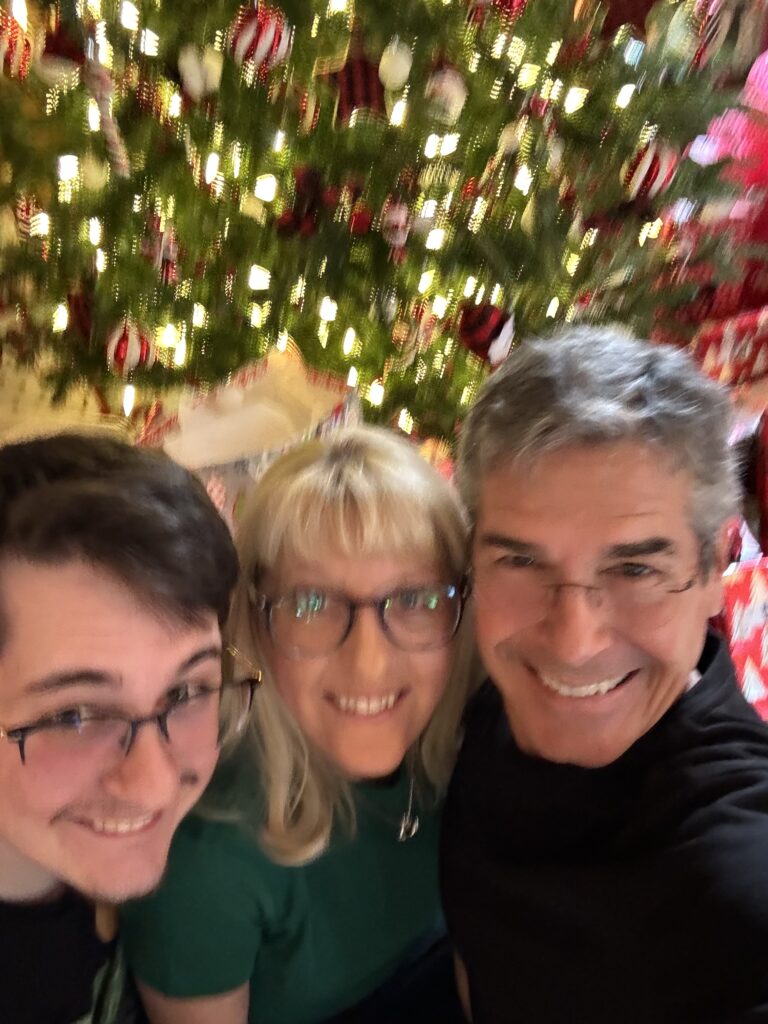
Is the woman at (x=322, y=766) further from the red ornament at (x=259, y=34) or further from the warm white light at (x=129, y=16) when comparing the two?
the warm white light at (x=129, y=16)

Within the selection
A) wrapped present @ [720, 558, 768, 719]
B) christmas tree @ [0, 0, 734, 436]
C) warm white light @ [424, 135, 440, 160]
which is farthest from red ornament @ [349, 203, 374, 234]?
wrapped present @ [720, 558, 768, 719]

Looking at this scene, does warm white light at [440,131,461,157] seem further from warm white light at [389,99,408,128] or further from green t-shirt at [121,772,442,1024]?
green t-shirt at [121,772,442,1024]

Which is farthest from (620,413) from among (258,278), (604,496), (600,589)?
(258,278)

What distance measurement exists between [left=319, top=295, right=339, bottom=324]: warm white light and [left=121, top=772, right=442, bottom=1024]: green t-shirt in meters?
1.23

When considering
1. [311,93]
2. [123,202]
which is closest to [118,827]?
[123,202]

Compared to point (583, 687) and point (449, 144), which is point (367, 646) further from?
point (449, 144)

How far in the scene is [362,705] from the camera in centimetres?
117

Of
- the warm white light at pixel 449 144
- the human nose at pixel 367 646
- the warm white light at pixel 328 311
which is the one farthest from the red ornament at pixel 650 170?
the human nose at pixel 367 646

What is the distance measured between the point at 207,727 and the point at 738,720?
653 mm

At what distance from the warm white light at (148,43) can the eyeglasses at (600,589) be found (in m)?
1.27

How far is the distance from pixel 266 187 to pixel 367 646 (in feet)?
3.84

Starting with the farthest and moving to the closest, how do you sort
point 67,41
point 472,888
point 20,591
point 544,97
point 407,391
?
point 407,391
point 544,97
point 67,41
point 472,888
point 20,591

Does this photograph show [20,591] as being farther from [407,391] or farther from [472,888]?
[407,391]

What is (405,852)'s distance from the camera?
4.27 feet
